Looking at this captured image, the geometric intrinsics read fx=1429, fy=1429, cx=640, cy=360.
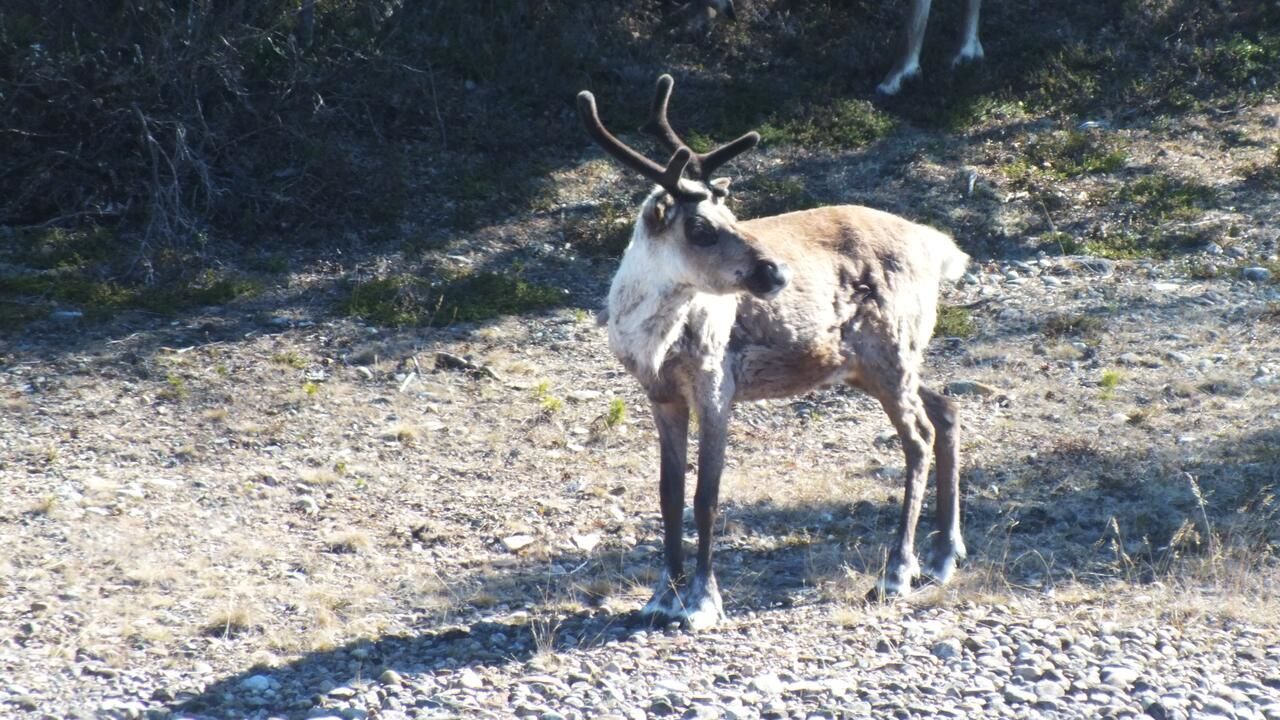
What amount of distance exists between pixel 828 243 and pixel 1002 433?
8.85 feet

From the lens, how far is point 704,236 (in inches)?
271

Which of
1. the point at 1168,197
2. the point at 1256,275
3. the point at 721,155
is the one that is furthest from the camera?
the point at 1168,197

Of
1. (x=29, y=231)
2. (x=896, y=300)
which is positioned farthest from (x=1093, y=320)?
(x=29, y=231)

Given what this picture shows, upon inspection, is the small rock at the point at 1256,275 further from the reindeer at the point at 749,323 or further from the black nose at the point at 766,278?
the black nose at the point at 766,278

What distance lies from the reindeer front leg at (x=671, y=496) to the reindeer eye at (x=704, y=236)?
2.69 ft

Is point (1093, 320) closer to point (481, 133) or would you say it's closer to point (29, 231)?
point (481, 133)

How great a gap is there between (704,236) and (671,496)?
129cm

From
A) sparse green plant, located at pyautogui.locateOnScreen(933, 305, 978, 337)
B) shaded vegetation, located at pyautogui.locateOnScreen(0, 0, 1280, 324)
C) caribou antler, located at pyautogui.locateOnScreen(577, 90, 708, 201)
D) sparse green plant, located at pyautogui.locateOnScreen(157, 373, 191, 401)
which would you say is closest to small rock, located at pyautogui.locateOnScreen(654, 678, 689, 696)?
caribou antler, located at pyautogui.locateOnScreen(577, 90, 708, 201)

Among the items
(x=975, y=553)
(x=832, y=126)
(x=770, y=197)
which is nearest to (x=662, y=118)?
(x=975, y=553)

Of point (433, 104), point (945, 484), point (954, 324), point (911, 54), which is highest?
point (911, 54)

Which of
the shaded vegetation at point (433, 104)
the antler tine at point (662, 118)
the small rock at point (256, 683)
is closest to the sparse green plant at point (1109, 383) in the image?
the shaded vegetation at point (433, 104)

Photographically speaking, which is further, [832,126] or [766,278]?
[832,126]

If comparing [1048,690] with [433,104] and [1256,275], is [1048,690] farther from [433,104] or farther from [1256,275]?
[433,104]

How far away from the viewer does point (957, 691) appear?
612 cm
